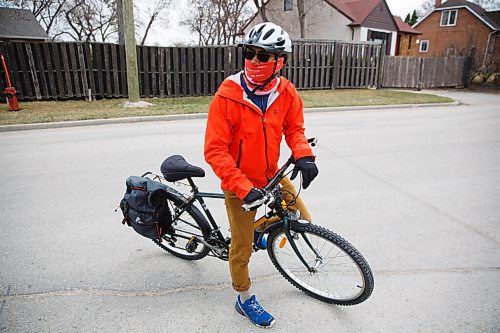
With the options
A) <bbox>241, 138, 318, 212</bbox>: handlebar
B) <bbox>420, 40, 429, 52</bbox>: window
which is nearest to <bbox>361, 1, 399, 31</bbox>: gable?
<bbox>420, 40, 429, 52</bbox>: window

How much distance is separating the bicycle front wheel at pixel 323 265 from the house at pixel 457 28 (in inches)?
1444

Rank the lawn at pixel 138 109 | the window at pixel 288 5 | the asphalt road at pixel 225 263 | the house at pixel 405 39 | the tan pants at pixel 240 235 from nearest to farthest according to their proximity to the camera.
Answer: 1. the tan pants at pixel 240 235
2. the asphalt road at pixel 225 263
3. the lawn at pixel 138 109
4. the window at pixel 288 5
5. the house at pixel 405 39

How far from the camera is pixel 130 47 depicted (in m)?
11.6

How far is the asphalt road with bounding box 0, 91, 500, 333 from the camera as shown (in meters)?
2.71

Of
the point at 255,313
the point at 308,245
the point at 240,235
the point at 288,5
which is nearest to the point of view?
the point at 240,235

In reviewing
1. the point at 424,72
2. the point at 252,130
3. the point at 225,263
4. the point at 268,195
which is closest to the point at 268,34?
the point at 252,130

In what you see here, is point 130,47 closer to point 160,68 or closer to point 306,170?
point 160,68

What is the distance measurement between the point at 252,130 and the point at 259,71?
1.23ft

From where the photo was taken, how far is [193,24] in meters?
46.6

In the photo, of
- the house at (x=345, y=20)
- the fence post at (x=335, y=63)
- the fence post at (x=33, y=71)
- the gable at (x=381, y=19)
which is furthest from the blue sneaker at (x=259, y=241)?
the gable at (x=381, y=19)

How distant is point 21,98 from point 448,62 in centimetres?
2153

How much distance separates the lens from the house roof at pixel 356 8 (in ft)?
103

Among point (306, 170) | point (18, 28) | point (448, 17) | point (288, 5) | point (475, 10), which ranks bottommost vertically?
point (306, 170)

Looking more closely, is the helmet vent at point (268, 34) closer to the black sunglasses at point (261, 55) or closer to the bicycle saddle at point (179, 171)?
the black sunglasses at point (261, 55)
